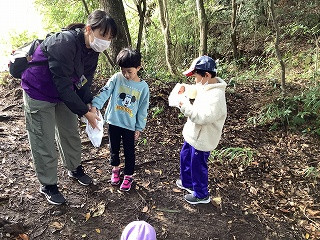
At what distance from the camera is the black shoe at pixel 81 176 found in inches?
135

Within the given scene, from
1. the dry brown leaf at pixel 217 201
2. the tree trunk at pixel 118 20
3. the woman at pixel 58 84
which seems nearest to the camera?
the woman at pixel 58 84

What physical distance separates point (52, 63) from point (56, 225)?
1566 mm

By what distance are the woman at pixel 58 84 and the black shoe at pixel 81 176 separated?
0.40 meters

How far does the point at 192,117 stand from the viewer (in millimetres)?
2762

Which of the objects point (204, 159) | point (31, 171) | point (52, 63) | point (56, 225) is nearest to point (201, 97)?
point (204, 159)

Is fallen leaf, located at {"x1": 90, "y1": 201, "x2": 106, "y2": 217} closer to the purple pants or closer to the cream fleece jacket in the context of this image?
the purple pants

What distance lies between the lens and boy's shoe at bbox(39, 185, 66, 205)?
3.01 meters

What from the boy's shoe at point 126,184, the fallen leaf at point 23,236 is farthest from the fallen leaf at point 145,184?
the fallen leaf at point 23,236

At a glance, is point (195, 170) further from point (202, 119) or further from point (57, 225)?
point (57, 225)

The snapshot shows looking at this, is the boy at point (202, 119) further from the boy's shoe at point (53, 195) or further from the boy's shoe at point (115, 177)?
the boy's shoe at point (53, 195)

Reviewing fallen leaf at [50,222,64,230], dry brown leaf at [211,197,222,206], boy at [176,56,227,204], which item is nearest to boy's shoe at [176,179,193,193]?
boy at [176,56,227,204]

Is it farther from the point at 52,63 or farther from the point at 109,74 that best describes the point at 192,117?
the point at 109,74

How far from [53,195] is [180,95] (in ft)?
5.66

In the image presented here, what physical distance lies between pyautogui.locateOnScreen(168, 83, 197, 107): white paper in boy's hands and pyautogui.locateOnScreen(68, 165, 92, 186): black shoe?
1.44 metres
